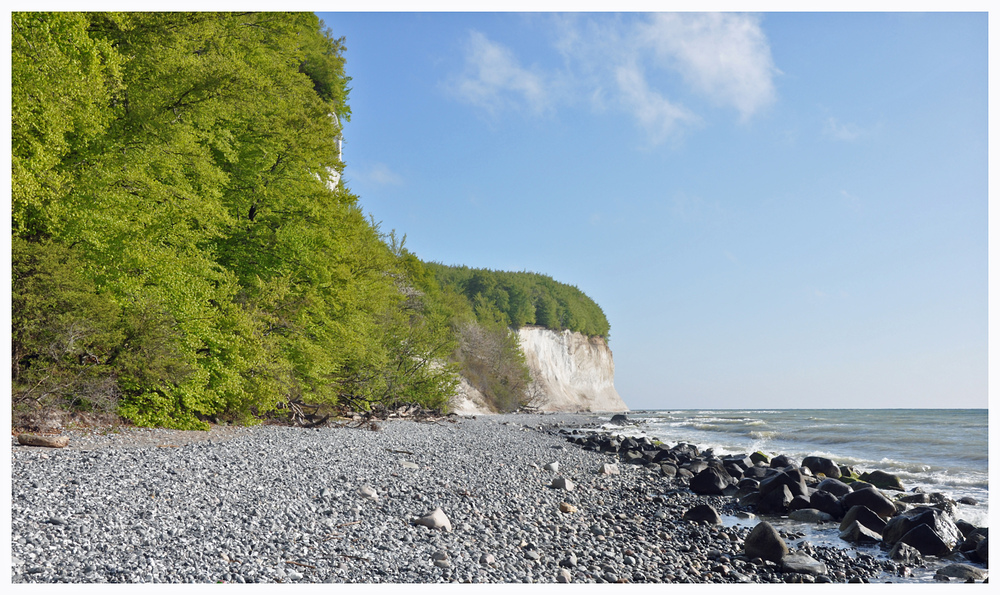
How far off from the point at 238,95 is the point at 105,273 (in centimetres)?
585

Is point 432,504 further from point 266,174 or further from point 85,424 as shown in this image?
point 266,174

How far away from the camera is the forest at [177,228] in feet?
35.2

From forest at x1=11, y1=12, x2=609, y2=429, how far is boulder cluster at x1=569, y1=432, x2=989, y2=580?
11.9m

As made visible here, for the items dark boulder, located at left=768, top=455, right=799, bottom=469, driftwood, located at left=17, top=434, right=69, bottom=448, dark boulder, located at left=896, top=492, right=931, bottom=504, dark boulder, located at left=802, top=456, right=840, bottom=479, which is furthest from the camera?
dark boulder, located at left=768, top=455, right=799, bottom=469

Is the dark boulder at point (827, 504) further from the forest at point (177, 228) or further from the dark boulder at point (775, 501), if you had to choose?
the forest at point (177, 228)

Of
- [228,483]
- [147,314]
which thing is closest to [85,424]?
[147,314]

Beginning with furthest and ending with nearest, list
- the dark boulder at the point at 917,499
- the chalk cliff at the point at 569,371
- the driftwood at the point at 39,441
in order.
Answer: the chalk cliff at the point at 569,371 → the dark boulder at the point at 917,499 → the driftwood at the point at 39,441

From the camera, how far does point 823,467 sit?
15766mm

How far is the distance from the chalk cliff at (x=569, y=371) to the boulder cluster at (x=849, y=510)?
47.6 meters

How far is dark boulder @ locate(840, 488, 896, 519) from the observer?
972 centimetres

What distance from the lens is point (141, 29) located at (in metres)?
13.9

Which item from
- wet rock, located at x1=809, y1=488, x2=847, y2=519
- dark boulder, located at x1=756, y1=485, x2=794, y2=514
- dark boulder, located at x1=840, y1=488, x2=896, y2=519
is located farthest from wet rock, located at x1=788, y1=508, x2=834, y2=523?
dark boulder, located at x1=840, y1=488, x2=896, y2=519

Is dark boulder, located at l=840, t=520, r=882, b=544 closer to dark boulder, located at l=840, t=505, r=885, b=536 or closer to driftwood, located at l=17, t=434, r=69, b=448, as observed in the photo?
dark boulder, located at l=840, t=505, r=885, b=536

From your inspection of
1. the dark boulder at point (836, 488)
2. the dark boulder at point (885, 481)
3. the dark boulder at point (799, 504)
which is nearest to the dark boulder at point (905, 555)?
the dark boulder at point (799, 504)
